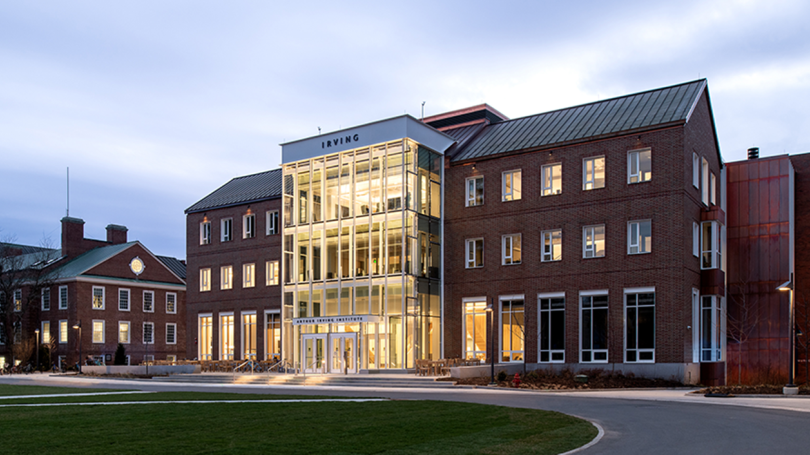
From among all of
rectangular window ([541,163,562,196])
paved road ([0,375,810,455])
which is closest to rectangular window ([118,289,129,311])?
rectangular window ([541,163,562,196])

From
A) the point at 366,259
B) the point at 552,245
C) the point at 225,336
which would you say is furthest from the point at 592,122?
the point at 225,336

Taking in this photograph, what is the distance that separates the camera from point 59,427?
49.8 ft

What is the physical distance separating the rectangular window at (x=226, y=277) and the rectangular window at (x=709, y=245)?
3017 cm

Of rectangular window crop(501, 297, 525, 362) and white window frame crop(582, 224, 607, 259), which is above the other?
white window frame crop(582, 224, 607, 259)

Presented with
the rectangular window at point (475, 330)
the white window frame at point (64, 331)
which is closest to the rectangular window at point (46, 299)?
the white window frame at point (64, 331)

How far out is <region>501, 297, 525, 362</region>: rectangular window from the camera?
3778cm

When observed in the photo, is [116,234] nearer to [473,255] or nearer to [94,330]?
[94,330]

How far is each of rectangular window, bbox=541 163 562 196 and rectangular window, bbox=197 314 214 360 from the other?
26.0 meters

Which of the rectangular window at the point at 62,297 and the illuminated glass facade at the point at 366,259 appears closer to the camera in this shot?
the illuminated glass facade at the point at 366,259

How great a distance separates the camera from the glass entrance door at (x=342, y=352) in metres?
39.8

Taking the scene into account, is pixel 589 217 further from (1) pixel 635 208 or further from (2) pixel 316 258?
(2) pixel 316 258

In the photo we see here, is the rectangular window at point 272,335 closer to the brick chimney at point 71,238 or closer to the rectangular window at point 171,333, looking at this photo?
the rectangular window at point 171,333

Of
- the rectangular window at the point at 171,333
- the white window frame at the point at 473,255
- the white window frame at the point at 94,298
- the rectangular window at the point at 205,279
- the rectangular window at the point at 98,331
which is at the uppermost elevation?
the white window frame at the point at 473,255

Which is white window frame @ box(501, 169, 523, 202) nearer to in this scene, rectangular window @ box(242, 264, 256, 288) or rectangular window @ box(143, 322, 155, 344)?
rectangular window @ box(242, 264, 256, 288)
